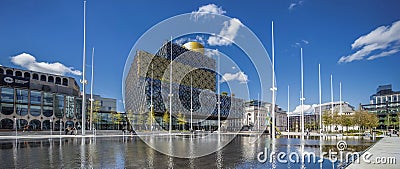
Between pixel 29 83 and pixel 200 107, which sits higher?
pixel 29 83

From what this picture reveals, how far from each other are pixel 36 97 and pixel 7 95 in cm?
639

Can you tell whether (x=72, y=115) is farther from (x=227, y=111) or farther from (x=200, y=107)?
(x=227, y=111)

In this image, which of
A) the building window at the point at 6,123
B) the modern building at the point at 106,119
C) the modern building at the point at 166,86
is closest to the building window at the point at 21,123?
the building window at the point at 6,123

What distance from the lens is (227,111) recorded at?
83.8 metres

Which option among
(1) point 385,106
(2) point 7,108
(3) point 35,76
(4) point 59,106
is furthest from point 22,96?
(1) point 385,106

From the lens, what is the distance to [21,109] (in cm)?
6406

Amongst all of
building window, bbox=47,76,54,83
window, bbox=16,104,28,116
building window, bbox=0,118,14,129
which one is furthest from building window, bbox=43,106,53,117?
building window, bbox=47,76,54,83

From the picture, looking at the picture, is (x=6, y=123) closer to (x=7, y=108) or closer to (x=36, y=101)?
→ (x=7, y=108)

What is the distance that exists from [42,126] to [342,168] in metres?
72.9

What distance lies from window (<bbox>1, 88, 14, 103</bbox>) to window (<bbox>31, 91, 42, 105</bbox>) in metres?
4.45

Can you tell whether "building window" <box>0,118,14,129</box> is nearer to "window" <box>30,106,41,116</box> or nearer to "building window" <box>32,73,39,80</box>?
"window" <box>30,106,41,116</box>

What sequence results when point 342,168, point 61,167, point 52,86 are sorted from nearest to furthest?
point 342,168 → point 61,167 → point 52,86

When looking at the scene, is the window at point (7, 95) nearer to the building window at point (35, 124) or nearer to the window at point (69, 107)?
the building window at point (35, 124)

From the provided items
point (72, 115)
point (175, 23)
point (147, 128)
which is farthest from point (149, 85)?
point (175, 23)
